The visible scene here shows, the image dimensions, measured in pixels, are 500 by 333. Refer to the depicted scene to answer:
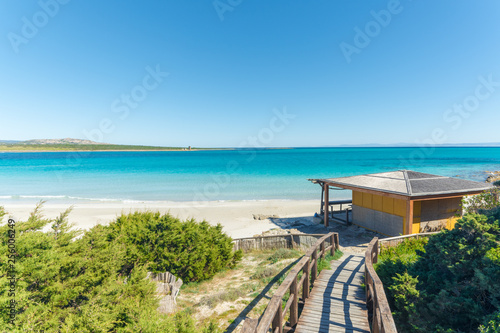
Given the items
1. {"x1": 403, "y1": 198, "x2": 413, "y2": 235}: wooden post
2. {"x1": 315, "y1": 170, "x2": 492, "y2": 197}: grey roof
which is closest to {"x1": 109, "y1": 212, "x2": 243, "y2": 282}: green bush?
{"x1": 315, "y1": 170, "x2": 492, "y2": 197}: grey roof

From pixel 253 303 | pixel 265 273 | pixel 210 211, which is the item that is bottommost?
pixel 210 211

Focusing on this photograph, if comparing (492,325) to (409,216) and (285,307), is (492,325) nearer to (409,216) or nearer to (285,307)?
(285,307)

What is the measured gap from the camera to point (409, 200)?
35.7 ft

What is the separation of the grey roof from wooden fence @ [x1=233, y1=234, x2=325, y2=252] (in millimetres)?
4280

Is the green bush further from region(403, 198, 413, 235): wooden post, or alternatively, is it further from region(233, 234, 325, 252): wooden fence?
region(403, 198, 413, 235): wooden post

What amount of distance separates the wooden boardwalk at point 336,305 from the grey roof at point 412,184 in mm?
5893

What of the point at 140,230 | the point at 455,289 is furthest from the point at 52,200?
the point at 455,289

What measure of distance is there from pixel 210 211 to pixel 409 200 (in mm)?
16013

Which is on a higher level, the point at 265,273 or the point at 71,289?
the point at 71,289

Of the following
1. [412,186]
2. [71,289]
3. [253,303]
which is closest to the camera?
[71,289]

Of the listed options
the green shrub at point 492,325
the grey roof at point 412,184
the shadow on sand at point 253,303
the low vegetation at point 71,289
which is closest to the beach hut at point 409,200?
the grey roof at point 412,184

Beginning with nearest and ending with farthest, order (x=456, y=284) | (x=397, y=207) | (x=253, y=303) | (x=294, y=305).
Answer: (x=456, y=284)
(x=294, y=305)
(x=253, y=303)
(x=397, y=207)

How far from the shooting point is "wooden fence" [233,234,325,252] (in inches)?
433

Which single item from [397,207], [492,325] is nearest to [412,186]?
[397,207]
